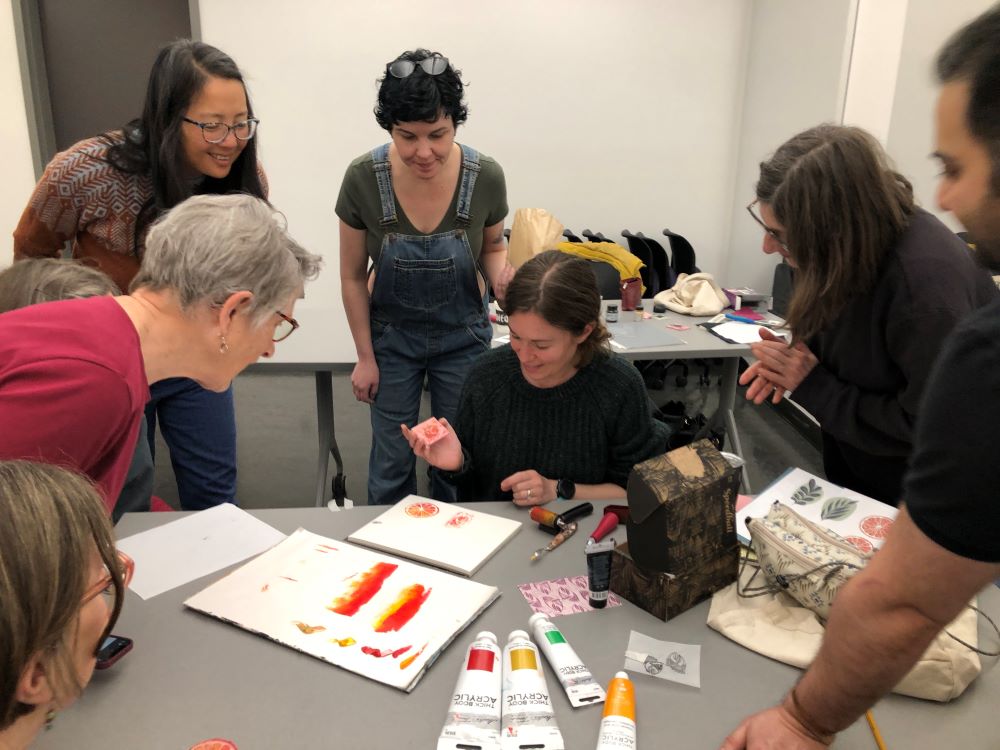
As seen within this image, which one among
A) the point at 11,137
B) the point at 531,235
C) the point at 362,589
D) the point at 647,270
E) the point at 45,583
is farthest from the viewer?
the point at 11,137

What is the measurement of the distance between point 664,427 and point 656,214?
3.61 meters

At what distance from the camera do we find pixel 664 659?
118cm

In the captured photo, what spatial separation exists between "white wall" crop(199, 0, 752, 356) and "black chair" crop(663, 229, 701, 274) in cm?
49

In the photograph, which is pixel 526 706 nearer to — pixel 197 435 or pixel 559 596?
pixel 559 596

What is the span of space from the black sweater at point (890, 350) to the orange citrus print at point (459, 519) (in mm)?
854

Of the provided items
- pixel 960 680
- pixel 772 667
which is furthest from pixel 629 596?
pixel 960 680

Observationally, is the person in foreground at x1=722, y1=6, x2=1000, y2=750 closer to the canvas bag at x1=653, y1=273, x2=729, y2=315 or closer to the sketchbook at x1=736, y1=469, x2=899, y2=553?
the sketchbook at x1=736, y1=469, x2=899, y2=553

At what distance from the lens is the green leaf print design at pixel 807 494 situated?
1571mm

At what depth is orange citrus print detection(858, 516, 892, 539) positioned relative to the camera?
144cm

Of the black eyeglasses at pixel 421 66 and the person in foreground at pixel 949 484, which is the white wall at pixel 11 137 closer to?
the black eyeglasses at pixel 421 66

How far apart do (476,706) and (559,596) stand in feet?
1.12

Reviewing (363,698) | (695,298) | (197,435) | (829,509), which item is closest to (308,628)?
(363,698)

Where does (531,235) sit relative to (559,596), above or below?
above

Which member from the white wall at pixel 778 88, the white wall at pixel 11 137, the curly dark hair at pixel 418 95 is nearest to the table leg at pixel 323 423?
the curly dark hair at pixel 418 95
